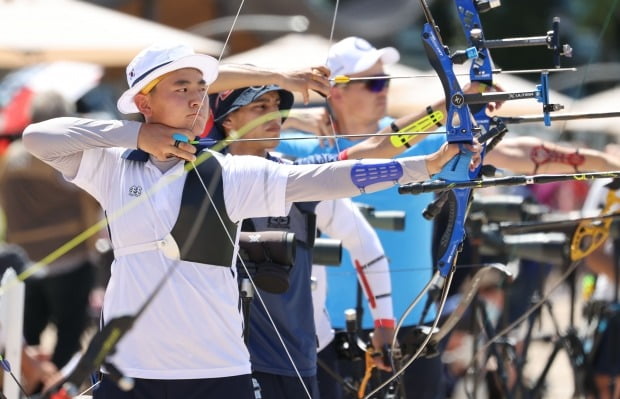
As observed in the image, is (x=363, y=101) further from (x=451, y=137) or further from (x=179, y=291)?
(x=179, y=291)

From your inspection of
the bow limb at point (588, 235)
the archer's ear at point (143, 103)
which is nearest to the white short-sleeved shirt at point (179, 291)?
the archer's ear at point (143, 103)

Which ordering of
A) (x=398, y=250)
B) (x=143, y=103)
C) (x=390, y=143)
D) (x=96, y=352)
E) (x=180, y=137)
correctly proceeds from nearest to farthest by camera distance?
(x=96, y=352) < (x=180, y=137) < (x=143, y=103) < (x=390, y=143) < (x=398, y=250)

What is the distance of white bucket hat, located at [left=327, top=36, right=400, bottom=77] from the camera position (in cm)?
570

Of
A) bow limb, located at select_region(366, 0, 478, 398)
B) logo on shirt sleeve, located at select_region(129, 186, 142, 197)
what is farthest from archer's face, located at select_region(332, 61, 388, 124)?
logo on shirt sleeve, located at select_region(129, 186, 142, 197)

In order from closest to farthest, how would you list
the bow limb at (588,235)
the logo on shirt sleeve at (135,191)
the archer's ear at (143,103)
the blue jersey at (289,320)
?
the logo on shirt sleeve at (135,191)
the archer's ear at (143,103)
the blue jersey at (289,320)
the bow limb at (588,235)

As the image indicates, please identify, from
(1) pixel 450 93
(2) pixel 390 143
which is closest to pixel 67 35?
(2) pixel 390 143

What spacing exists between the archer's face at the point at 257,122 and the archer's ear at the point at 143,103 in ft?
2.48

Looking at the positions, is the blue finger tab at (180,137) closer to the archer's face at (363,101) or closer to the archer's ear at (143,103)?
the archer's ear at (143,103)

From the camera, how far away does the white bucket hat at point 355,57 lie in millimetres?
5695

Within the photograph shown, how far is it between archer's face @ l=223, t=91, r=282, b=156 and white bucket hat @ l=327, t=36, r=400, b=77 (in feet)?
2.76

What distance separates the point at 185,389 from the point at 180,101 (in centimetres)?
82

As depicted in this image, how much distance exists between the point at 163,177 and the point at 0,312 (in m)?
1.33

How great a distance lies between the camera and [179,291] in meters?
3.84

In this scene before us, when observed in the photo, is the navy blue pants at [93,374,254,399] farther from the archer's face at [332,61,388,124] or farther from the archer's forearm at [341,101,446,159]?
the archer's face at [332,61,388,124]
